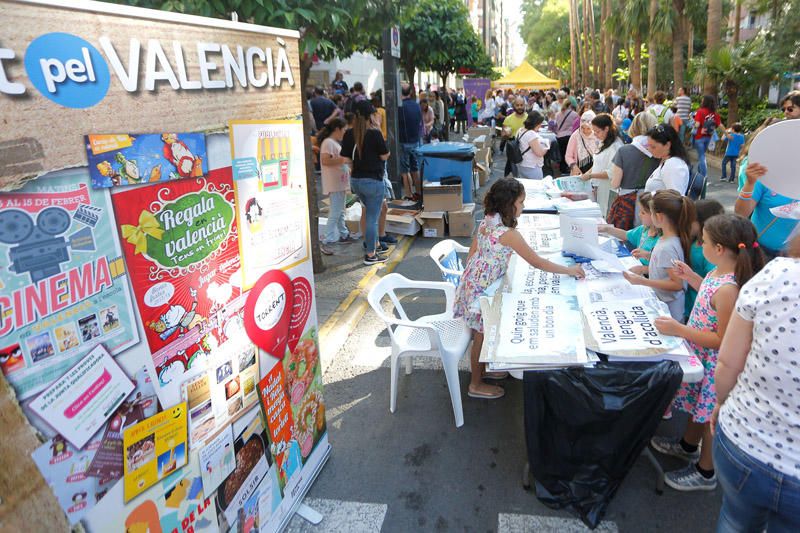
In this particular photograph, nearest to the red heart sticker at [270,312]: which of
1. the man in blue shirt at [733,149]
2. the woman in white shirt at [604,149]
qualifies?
the woman in white shirt at [604,149]

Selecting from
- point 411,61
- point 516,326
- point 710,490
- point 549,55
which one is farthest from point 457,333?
point 549,55

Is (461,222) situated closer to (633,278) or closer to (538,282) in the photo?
(538,282)

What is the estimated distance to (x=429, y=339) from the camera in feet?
12.2

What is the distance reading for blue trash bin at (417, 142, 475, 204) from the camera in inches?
340

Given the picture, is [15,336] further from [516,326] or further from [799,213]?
[799,213]

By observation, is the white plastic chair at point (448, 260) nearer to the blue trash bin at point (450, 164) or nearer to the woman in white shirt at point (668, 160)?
the woman in white shirt at point (668, 160)

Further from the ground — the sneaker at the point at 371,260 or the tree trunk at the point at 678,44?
the tree trunk at the point at 678,44

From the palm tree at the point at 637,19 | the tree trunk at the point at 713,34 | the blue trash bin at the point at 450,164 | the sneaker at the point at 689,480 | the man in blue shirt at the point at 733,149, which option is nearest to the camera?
the sneaker at the point at 689,480

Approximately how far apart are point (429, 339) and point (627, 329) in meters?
1.34

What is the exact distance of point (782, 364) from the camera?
1.67m

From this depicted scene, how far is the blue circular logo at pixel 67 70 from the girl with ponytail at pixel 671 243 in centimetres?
288

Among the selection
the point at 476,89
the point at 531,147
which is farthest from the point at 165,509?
the point at 476,89

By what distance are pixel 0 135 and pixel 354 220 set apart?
672 cm

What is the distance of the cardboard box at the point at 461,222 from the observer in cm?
787
